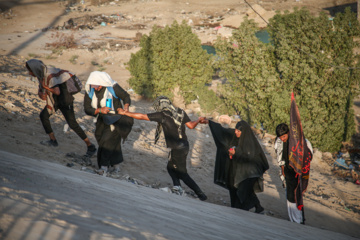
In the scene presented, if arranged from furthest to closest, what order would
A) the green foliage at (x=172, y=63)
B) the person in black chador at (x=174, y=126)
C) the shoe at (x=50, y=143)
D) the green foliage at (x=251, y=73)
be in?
the green foliage at (x=172, y=63)
the green foliage at (x=251, y=73)
the shoe at (x=50, y=143)
the person in black chador at (x=174, y=126)

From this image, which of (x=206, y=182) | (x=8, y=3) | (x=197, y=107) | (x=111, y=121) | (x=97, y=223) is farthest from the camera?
(x=8, y=3)

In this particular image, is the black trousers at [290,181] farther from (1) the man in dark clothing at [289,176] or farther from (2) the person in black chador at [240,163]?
(2) the person in black chador at [240,163]

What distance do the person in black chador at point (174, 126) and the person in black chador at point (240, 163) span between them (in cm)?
37

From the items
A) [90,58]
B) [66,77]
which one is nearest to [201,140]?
[66,77]

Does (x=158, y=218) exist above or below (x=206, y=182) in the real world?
above

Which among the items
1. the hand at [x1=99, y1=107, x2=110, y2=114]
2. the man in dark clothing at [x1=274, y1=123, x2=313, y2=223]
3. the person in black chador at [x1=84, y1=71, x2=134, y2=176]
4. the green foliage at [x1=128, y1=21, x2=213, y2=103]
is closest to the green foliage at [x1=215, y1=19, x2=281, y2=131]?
the green foliage at [x1=128, y1=21, x2=213, y2=103]

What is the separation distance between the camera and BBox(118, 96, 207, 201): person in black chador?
4.03 metres

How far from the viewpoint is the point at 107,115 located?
4.47 m

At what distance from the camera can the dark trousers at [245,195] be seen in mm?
4188

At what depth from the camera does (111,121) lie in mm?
4473

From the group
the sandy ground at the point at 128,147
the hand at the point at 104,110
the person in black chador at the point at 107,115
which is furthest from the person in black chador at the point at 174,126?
the sandy ground at the point at 128,147

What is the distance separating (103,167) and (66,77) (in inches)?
57.5

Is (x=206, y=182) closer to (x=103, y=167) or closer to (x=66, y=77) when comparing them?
(x=103, y=167)

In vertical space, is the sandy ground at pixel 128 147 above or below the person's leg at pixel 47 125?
below
